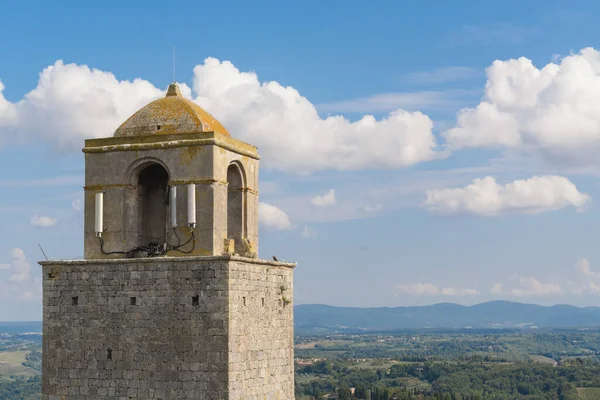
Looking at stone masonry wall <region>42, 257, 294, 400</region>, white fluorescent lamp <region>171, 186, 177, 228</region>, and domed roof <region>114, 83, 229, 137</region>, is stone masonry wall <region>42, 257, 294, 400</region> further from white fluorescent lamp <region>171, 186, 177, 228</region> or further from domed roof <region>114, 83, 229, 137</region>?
domed roof <region>114, 83, 229, 137</region>

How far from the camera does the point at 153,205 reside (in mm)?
25453

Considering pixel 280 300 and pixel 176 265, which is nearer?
pixel 176 265

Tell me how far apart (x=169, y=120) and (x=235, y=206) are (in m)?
2.77

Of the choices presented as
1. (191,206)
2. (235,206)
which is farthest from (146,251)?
(235,206)

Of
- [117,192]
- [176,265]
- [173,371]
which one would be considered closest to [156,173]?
[117,192]

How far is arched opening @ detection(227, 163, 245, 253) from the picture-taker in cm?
2556

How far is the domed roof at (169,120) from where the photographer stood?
79.8 feet

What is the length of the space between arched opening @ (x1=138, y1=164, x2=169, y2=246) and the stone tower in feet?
0.09

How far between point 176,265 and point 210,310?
1.28m

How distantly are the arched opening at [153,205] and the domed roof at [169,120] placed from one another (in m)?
1.03

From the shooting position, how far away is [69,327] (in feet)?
77.8

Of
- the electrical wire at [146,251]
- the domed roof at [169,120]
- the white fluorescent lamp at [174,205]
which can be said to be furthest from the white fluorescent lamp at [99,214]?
the white fluorescent lamp at [174,205]

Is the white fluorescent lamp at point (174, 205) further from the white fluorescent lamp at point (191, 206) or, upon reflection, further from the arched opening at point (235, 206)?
the arched opening at point (235, 206)

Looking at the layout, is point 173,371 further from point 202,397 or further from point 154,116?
point 154,116
